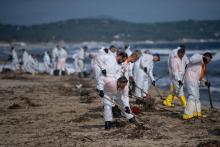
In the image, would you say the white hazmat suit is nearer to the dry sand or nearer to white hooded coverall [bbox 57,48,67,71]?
the dry sand

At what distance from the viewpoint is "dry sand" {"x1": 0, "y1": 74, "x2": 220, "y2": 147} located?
8.81 m

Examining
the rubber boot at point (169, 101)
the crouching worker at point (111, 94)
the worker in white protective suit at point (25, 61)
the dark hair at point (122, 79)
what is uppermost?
the worker in white protective suit at point (25, 61)

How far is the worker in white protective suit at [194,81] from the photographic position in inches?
430

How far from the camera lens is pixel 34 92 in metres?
18.6

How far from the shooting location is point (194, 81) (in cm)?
1095

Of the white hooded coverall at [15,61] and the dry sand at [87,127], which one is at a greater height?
the white hooded coverall at [15,61]

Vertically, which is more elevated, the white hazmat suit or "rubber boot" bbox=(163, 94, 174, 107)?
the white hazmat suit

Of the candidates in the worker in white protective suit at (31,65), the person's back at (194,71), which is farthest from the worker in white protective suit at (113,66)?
the worker in white protective suit at (31,65)

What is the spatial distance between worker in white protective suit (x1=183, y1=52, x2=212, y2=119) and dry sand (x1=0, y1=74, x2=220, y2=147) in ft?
1.10

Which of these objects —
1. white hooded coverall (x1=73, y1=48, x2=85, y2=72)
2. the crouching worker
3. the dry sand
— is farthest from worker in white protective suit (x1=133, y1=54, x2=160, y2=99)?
white hooded coverall (x1=73, y1=48, x2=85, y2=72)

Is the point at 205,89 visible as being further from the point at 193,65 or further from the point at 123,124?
the point at 123,124

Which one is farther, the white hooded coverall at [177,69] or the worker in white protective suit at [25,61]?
the worker in white protective suit at [25,61]

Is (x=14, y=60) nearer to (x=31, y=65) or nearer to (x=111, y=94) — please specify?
(x=31, y=65)

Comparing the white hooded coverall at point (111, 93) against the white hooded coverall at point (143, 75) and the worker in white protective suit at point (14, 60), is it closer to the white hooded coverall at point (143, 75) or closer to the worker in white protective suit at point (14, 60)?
the white hooded coverall at point (143, 75)
